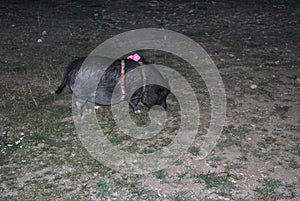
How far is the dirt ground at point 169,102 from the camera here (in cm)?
521

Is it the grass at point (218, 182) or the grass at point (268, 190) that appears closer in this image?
the grass at point (268, 190)

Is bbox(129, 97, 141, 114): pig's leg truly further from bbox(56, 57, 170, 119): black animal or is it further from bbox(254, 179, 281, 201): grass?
bbox(254, 179, 281, 201): grass

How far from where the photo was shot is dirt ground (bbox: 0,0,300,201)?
5215 mm

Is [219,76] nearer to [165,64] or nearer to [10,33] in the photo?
[165,64]

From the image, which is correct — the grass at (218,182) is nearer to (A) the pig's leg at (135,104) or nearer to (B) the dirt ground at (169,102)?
(B) the dirt ground at (169,102)

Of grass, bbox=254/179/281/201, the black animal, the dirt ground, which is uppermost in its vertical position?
the black animal

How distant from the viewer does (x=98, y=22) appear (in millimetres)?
10914

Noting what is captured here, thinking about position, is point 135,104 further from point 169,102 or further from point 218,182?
point 218,182

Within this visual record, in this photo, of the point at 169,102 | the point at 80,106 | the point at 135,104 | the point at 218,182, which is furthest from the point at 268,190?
the point at 80,106

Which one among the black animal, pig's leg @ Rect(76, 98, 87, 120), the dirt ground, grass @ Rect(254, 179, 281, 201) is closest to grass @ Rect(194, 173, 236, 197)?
the dirt ground

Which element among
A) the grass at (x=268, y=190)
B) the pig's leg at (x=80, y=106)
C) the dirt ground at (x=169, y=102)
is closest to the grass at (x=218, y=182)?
the dirt ground at (x=169, y=102)

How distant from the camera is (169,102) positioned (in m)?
7.10

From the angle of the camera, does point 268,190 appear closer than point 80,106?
Yes

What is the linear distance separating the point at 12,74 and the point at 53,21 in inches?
129
